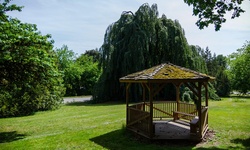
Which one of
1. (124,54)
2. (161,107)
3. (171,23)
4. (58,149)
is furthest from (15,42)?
(171,23)

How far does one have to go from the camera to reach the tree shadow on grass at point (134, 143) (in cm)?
765

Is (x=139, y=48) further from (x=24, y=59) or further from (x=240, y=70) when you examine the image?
(x=240, y=70)

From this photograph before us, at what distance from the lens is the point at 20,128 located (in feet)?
37.1

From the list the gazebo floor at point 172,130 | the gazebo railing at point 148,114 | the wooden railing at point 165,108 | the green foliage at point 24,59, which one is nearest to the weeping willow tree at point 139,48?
the wooden railing at point 165,108

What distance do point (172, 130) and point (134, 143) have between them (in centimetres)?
218

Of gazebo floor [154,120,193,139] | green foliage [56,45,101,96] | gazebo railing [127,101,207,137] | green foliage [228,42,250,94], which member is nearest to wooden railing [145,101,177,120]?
gazebo railing [127,101,207,137]

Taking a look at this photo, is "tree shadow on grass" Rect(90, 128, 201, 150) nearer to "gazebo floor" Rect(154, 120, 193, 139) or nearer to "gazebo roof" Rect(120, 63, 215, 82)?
"gazebo floor" Rect(154, 120, 193, 139)

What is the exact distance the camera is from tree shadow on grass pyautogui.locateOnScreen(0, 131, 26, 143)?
9.16m

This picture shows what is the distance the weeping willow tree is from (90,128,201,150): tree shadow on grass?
37.8 ft

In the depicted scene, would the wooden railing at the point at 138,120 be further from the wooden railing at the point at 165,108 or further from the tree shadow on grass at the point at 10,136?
the tree shadow on grass at the point at 10,136

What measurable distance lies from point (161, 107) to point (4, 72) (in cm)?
830

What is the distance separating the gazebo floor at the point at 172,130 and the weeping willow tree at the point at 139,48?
9842 millimetres

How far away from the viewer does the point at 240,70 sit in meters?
29.5

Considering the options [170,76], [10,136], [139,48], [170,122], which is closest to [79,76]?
[139,48]
